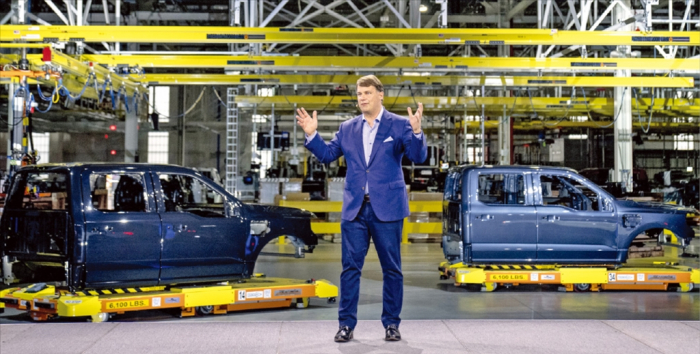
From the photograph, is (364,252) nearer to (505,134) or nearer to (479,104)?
(479,104)

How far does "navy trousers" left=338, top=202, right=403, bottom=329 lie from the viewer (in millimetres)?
5160

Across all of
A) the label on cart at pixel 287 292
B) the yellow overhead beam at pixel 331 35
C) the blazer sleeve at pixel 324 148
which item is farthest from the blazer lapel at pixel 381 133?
the yellow overhead beam at pixel 331 35

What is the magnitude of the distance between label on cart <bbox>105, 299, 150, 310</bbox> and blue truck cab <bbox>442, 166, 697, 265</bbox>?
13.3 feet

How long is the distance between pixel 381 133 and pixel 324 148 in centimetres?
43

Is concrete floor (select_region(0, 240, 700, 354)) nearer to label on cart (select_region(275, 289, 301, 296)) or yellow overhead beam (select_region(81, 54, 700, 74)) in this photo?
label on cart (select_region(275, 289, 301, 296))

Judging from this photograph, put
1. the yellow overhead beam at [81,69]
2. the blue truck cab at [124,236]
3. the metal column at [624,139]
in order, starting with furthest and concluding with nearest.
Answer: the metal column at [624,139] < the yellow overhead beam at [81,69] < the blue truck cab at [124,236]

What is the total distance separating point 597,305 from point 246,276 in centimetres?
385

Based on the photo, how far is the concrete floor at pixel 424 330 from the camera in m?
5.30

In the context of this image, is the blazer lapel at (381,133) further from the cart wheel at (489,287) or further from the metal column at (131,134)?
the metal column at (131,134)

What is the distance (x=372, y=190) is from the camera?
515 centimetres

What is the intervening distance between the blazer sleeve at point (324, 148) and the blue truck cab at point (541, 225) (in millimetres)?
3971

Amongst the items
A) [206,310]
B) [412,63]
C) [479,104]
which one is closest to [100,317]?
[206,310]

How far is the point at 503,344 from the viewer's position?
541cm

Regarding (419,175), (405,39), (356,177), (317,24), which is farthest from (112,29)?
(317,24)
